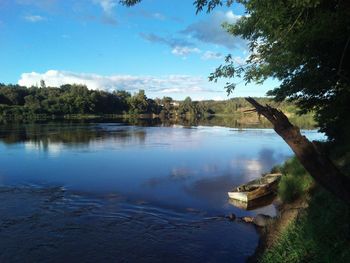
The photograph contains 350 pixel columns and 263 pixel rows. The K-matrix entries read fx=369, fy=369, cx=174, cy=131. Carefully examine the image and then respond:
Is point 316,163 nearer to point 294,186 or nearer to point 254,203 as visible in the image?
point 294,186

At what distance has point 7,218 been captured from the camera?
1602cm

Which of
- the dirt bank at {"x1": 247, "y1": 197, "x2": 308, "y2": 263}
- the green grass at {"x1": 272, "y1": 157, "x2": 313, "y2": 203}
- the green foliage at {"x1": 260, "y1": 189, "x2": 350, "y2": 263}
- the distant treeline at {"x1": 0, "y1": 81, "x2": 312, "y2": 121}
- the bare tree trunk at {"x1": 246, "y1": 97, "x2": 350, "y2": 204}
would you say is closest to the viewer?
the bare tree trunk at {"x1": 246, "y1": 97, "x2": 350, "y2": 204}

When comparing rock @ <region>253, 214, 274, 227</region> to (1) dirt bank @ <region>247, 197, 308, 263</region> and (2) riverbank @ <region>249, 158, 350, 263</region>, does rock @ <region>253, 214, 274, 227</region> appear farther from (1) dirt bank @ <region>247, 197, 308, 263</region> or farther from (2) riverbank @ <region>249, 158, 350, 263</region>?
(2) riverbank @ <region>249, 158, 350, 263</region>

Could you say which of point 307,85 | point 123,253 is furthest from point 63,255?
point 307,85

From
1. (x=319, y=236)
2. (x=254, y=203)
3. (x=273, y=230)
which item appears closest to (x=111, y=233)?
(x=273, y=230)

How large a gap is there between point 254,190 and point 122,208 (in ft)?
23.2

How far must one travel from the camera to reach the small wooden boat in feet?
63.9

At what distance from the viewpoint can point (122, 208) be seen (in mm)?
18250

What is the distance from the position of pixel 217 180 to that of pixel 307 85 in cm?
1229

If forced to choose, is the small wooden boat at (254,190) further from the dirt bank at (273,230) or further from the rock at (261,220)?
the dirt bank at (273,230)

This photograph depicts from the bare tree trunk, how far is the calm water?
7.83 m

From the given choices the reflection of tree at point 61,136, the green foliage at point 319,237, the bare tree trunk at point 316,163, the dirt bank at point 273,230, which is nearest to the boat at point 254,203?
the dirt bank at point 273,230

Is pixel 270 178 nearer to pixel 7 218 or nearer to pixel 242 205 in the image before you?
pixel 242 205

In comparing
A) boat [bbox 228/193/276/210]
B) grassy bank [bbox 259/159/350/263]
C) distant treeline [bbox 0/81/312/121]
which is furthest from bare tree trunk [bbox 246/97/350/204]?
distant treeline [bbox 0/81/312/121]
